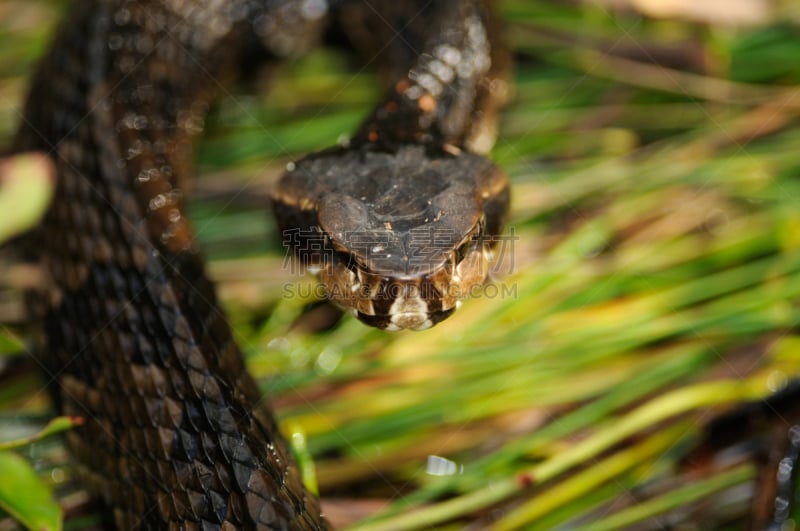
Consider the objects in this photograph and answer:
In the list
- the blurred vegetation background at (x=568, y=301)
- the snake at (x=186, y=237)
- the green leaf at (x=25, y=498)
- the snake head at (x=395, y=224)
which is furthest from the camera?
the blurred vegetation background at (x=568, y=301)

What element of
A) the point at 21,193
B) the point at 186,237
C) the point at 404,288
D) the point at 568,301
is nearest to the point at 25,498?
the point at 21,193

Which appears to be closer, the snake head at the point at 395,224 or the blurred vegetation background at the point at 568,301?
the snake head at the point at 395,224

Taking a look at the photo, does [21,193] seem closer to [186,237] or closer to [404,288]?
[186,237]

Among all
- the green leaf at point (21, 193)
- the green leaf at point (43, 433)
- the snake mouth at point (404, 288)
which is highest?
the green leaf at point (21, 193)

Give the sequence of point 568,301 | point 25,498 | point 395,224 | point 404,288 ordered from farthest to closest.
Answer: point 568,301
point 395,224
point 404,288
point 25,498

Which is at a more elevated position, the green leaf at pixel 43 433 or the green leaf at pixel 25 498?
the green leaf at pixel 43 433

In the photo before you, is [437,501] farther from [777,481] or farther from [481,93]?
[481,93]

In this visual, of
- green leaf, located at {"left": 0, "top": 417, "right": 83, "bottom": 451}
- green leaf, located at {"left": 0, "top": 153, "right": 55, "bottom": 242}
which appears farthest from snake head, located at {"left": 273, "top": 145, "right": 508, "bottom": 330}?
green leaf, located at {"left": 0, "top": 417, "right": 83, "bottom": 451}

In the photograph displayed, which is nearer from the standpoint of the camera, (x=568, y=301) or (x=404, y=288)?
(x=404, y=288)

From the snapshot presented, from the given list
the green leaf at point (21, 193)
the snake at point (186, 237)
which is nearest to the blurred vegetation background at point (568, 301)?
the snake at point (186, 237)

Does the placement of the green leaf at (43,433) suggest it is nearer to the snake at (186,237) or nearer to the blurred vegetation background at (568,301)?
the snake at (186,237)
